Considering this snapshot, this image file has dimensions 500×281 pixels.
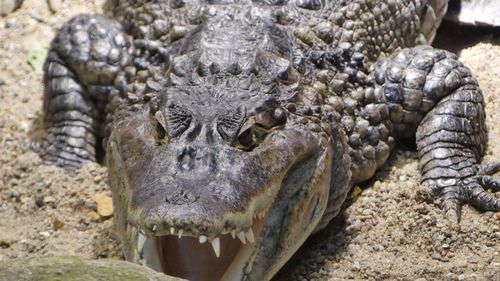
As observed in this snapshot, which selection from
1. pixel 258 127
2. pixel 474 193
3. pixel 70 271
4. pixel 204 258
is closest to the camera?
pixel 70 271

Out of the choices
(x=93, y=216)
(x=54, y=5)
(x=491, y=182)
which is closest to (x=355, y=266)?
(x=491, y=182)

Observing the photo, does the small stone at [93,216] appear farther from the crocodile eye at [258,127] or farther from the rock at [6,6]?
the rock at [6,6]

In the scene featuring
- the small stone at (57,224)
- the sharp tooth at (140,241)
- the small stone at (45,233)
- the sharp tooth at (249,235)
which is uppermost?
the sharp tooth at (140,241)

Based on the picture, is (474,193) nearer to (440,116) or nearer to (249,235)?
(440,116)

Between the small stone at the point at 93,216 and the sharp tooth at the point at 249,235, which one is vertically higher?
the sharp tooth at the point at 249,235

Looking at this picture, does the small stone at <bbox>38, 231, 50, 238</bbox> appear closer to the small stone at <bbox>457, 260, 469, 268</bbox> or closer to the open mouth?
the open mouth

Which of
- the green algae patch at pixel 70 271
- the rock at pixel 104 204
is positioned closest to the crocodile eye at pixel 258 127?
the green algae patch at pixel 70 271
